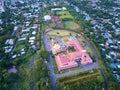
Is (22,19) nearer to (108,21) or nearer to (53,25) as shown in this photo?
(53,25)

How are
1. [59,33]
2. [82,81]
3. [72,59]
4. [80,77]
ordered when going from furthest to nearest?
[59,33], [72,59], [80,77], [82,81]

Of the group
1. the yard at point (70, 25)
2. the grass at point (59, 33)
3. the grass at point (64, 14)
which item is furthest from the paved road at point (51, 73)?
the grass at point (64, 14)

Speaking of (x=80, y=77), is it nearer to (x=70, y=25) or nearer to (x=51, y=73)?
(x=51, y=73)

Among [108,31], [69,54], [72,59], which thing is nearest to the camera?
[72,59]

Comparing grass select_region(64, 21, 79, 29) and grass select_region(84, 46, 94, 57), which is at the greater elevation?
grass select_region(64, 21, 79, 29)

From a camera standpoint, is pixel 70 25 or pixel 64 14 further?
pixel 64 14

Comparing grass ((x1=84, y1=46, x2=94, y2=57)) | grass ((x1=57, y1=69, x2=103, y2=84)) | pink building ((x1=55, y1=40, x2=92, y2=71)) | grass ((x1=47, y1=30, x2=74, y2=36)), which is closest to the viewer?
grass ((x1=57, y1=69, x2=103, y2=84))

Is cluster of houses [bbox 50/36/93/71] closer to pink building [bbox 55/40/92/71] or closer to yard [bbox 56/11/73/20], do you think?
pink building [bbox 55/40/92/71]

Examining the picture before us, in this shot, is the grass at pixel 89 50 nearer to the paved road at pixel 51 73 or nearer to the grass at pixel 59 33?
the grass at pixel 59 33

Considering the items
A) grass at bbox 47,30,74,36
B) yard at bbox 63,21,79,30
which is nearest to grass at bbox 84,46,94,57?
grass at bbox 47,30,74,36

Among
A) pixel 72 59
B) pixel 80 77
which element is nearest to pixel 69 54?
pixel 72 59
